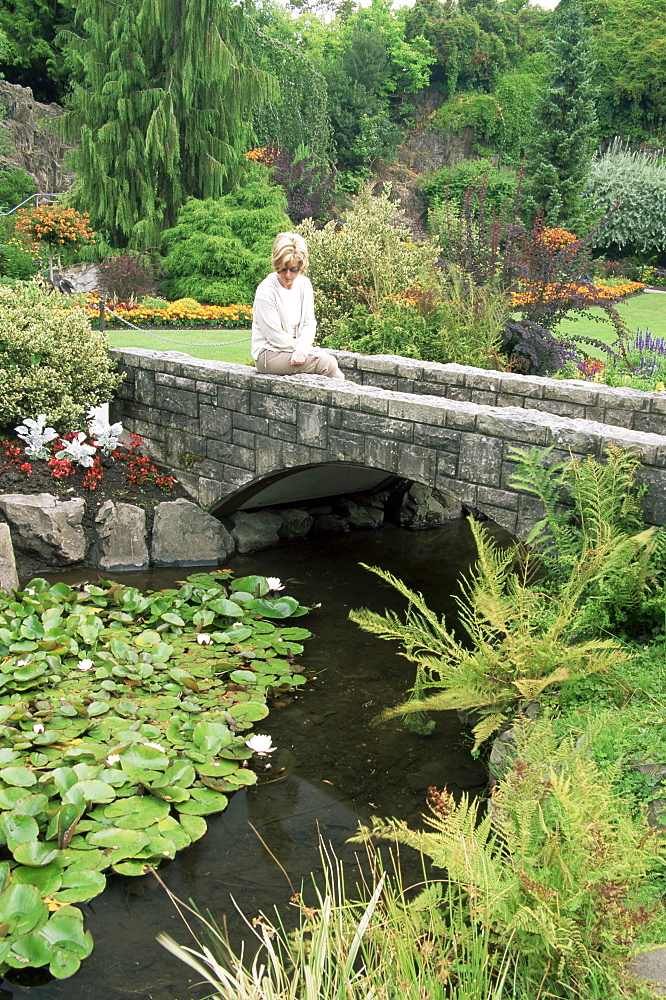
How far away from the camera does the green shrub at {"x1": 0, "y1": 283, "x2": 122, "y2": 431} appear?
735 cm

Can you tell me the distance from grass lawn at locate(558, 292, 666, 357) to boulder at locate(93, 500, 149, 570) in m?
5.44

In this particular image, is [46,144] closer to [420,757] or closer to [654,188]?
[654,188]

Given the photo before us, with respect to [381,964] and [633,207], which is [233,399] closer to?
[381,964]

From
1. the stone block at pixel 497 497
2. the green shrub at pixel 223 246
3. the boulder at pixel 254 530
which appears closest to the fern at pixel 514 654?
the stone block at pixel 497 497

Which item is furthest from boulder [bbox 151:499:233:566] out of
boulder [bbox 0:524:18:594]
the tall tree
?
the tall tree

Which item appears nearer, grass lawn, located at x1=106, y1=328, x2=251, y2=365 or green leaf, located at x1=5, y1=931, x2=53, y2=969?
green leaf, located at x1=5, y1=931, x2=53, y2=969

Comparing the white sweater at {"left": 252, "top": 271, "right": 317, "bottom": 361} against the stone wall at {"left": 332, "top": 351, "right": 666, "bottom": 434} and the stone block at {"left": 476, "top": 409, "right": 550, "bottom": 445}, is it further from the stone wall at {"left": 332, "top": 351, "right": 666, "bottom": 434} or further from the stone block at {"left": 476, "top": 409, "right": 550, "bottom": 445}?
the stone block at {"left": 476, "top": 409, "right": 550, "bottom": 445}

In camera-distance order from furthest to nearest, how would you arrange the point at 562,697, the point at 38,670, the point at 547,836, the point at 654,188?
the point at 654,188 < the point at 38,670 < the point at 562,697 < the point at 547,836

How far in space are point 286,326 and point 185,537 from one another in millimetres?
1985

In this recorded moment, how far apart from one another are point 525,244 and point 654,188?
1495cm

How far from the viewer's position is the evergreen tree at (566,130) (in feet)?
67.8

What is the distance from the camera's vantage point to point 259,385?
665cm

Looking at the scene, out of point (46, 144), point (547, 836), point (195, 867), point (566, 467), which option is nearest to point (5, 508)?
point (195, 867)

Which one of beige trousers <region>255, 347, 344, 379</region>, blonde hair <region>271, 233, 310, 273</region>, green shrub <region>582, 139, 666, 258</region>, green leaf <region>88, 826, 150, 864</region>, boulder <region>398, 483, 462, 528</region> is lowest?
boulder <region>398, 483, 462, 528</region>
